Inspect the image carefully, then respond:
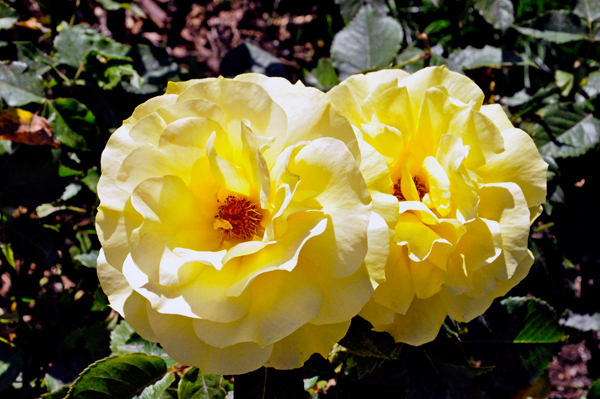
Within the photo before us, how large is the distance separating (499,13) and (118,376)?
5.58 feet

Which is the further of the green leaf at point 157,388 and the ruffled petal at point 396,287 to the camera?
the green leaf at point 157,388

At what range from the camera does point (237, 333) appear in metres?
0.78

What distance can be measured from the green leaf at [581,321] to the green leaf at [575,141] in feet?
2.27

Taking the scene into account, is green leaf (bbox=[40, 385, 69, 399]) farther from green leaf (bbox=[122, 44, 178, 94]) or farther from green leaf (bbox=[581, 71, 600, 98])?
green leaf (bbox=[581, 71, 600, 98])

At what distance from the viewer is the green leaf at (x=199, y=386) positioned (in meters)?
1.09

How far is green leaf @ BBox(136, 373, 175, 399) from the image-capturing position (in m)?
1.15

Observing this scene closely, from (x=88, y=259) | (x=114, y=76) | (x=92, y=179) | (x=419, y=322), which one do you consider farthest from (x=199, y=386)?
(x=114, y=76)

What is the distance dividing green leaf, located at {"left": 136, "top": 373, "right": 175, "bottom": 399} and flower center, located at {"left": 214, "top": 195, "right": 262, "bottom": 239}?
1.60 feet

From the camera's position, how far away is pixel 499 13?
1.61 m

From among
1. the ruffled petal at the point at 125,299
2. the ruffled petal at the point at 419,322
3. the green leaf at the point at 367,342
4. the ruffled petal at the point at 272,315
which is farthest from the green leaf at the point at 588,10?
the ruffled petal at the point at 125,299

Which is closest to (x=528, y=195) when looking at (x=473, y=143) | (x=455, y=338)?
(x=473, y=143)

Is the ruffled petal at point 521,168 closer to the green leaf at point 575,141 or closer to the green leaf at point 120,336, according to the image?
the green leaf at point 575,141

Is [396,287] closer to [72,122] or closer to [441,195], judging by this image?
[441,195]

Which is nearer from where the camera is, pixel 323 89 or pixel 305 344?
pixel 305 344
